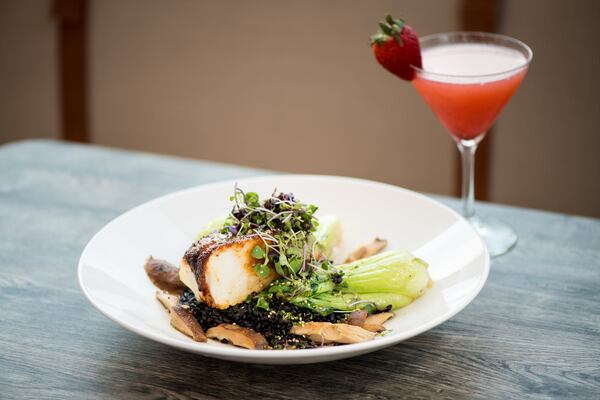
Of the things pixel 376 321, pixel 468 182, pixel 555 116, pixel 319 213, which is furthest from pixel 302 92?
pixel 376 321

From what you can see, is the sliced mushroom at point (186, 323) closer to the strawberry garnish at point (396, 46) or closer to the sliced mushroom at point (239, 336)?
the sliced mushroom at point (239, 336)

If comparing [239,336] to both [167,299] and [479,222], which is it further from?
[479,222]

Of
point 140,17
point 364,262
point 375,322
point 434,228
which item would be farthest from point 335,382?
point 140,17

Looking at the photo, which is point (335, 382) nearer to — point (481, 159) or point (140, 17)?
point (481, 159)

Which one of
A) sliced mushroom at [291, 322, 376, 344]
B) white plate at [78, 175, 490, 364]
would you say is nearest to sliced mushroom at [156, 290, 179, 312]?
white plate at [78, 175, 490, 364]

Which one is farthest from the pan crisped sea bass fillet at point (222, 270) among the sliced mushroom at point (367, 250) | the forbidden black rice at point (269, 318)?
the sliced mushroom at point (367, 250)
